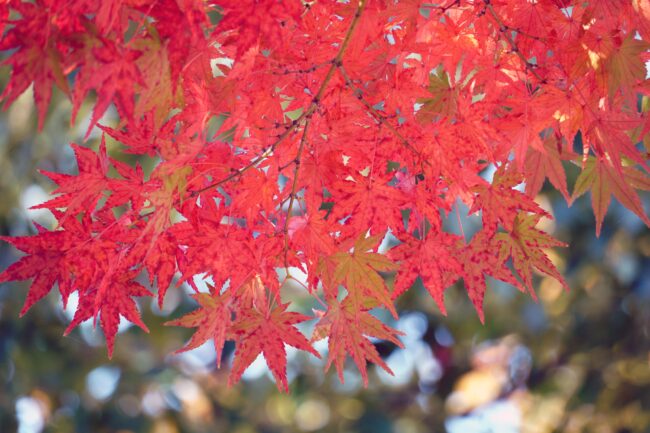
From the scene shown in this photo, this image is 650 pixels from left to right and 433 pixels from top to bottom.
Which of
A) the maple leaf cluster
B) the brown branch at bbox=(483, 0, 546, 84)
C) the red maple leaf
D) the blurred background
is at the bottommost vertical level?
the blurred background

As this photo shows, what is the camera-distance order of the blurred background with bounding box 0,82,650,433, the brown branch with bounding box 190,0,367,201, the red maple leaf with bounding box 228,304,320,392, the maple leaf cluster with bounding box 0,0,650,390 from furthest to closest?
1. the blurred background with bounding box 0,82,650,433
2. the red maple leaf with bounding box 228,304,320,392
3. the maple leaf cluster with bounding box 0,0,650,390
4. the brown branch with bounding box 190,0,367,201

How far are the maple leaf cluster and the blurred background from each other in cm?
381

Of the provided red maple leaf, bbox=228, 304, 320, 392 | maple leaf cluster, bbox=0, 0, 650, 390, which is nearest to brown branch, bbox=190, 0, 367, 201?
maple leaf cluster, bbox=0, 0, 650, 390

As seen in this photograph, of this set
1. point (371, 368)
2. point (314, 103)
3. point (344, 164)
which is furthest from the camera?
point (371, 368)

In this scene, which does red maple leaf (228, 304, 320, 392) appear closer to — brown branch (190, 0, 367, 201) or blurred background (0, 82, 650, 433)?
brown branch (190, 0, 367, 201)

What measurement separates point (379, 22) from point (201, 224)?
1.33 feet

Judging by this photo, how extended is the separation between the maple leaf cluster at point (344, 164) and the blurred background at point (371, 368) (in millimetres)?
3807

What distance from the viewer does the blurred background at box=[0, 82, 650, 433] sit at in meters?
5.26

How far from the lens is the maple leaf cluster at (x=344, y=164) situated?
3.74ft

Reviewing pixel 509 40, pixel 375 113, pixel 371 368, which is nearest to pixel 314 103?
pixel 375 113

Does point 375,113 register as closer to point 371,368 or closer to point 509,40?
point 509,40

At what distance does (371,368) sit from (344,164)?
462 centimetres

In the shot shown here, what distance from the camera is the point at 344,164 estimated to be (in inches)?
49.3

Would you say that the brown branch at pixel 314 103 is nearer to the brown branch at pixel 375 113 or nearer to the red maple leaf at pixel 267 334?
the brown branch at pixel 375 113
